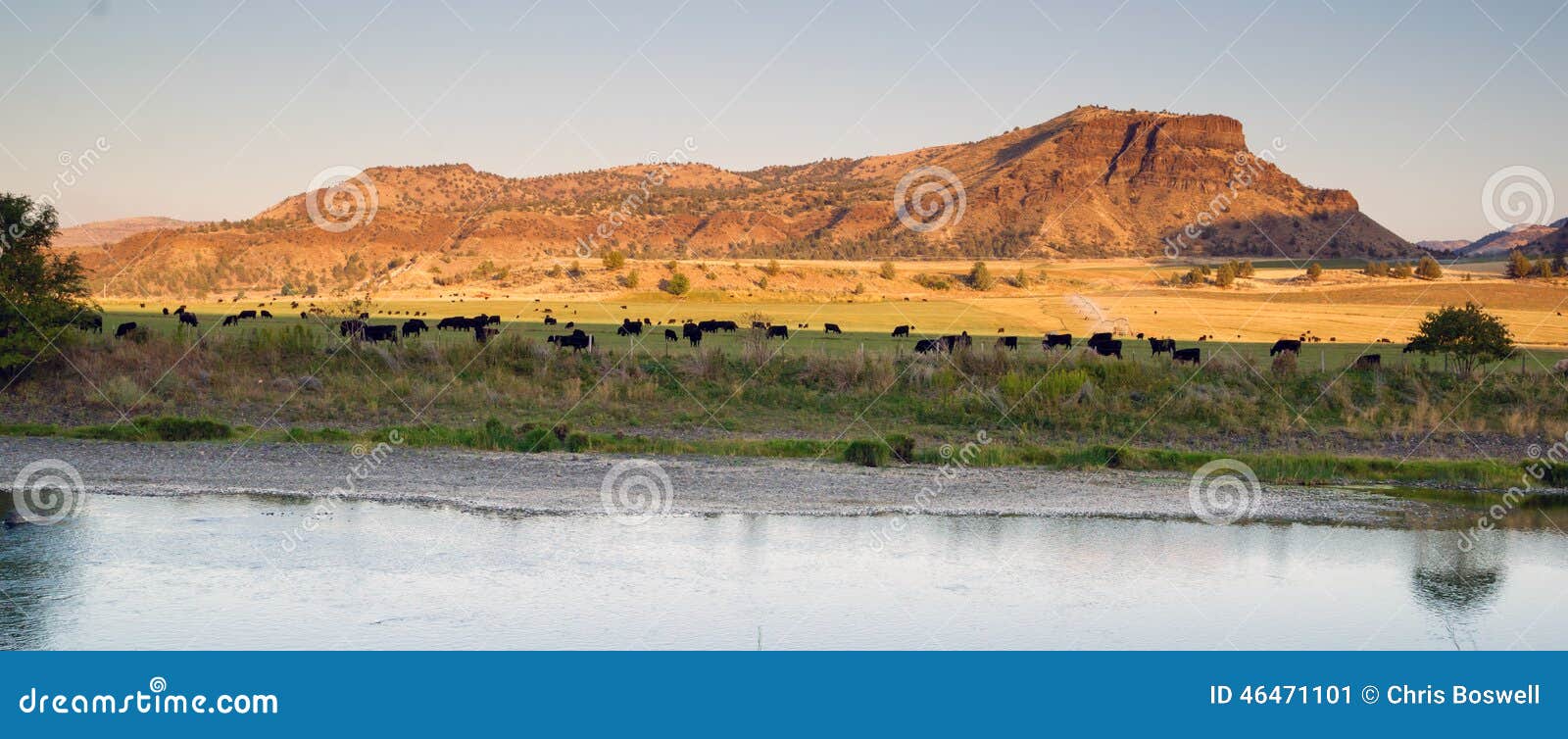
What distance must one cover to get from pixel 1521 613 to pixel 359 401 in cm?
2162

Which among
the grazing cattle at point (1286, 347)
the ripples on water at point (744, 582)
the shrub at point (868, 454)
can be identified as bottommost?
the ripples on water at point (744, 582)

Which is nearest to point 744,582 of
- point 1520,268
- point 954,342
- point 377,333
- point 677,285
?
point 954,342

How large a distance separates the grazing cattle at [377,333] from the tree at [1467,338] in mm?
27042

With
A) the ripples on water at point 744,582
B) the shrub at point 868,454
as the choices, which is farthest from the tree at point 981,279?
the ripples on water at point 744,582

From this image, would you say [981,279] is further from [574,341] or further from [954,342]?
[574,341]

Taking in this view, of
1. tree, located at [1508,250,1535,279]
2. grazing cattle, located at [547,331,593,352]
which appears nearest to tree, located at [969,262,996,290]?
tree, located at [1508,250,1535,279]

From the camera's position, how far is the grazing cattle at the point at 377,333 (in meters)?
33.9

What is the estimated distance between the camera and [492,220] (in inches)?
4919

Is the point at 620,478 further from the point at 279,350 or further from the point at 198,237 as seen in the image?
→ the point at 198,237

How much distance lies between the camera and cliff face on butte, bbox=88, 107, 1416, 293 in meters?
115

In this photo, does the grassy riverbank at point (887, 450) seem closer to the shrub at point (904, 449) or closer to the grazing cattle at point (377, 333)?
the shrub at point (904, 449)

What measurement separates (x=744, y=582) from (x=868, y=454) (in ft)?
31.5

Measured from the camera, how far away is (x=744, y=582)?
12.7 meters

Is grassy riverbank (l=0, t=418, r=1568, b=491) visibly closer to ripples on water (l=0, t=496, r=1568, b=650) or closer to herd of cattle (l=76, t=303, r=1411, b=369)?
ripples on water (l=0, t=496, r=1568, b=650)
